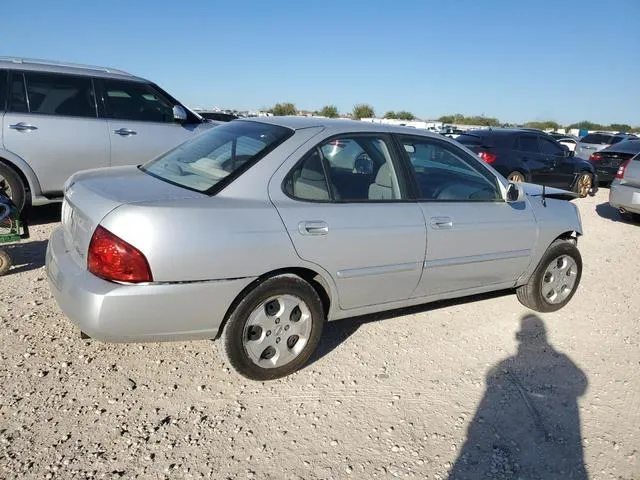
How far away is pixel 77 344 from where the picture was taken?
3275mm

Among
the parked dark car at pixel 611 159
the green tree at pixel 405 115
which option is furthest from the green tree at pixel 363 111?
the parked dark car at pixel 611 159

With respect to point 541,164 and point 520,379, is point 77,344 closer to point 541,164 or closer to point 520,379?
point 520,379

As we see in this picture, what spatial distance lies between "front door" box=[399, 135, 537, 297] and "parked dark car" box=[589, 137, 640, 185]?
10.7 meters

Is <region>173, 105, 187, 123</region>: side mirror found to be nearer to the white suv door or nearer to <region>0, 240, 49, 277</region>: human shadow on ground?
the white suv door

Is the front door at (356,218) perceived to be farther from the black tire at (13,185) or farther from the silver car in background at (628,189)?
the silver car in background at (628,189)

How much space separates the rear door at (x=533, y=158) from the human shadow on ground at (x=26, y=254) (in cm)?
911

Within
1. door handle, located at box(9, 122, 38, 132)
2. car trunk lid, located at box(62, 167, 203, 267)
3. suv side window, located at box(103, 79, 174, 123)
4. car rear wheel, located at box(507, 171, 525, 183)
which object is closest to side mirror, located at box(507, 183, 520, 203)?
car trunk lid, located at box(62, 167, 203, 267)

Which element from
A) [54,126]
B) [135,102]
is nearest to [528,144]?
[135,102]

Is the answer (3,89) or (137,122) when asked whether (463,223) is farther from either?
(3,89)

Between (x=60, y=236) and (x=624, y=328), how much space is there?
446 cm

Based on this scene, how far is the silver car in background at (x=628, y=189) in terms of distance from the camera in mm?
8133

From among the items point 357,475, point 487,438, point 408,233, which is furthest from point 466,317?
point 357,475

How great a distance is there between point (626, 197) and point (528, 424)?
6858 millimetres

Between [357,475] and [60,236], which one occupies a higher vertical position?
[60,236]
